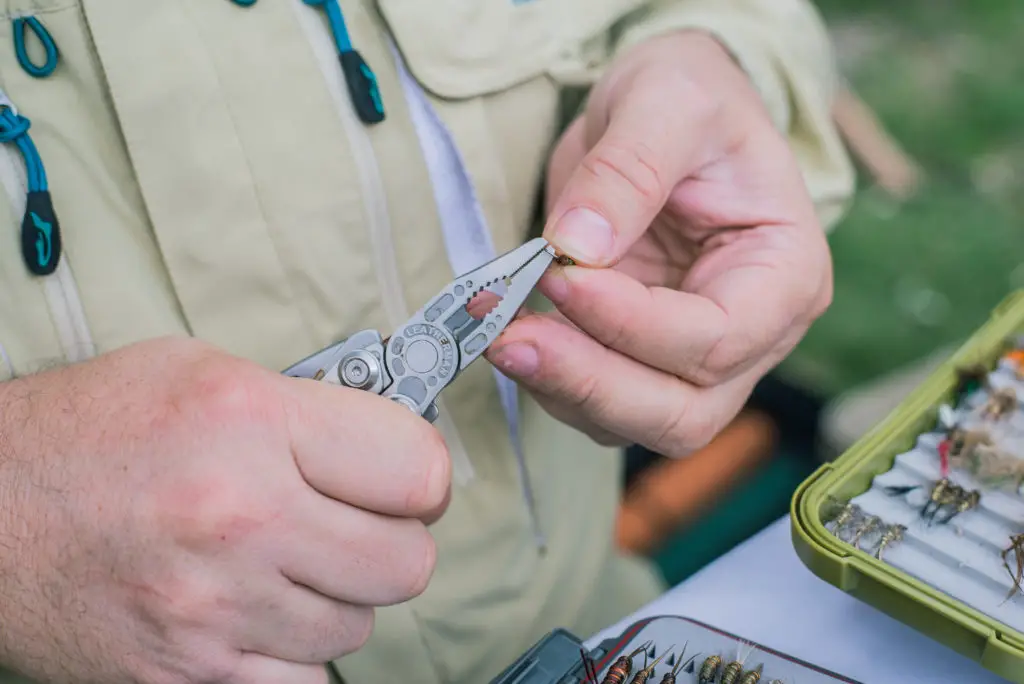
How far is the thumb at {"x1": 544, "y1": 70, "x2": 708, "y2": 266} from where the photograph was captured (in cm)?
88

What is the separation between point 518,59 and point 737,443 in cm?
152

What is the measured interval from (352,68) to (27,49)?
0.30 metres

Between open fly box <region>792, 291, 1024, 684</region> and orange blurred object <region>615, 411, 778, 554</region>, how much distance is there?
126 centimetres

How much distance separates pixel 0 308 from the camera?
836 mm

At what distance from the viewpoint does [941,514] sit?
0.87 m

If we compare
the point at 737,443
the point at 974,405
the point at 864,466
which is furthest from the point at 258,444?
the point at 737,443

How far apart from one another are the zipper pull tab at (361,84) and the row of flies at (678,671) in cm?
58

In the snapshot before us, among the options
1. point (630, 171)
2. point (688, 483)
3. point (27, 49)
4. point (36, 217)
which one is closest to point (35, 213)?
point (36, 217)

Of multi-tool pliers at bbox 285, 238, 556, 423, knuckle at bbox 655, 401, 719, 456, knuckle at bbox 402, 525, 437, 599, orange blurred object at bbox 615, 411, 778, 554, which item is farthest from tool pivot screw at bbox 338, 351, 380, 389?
orange blurred object at bbox 615, 411, 778, 554

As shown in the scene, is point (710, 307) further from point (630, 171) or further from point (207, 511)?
point (207, 511)

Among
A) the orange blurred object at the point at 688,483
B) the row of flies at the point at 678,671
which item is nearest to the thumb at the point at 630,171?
the row of flies at the point at 678,671

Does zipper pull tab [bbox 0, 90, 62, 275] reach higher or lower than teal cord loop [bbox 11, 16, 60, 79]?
lower

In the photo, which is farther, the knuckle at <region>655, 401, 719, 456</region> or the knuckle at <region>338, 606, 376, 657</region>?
the knuckle at <region>655, 401, 719, 456</region>

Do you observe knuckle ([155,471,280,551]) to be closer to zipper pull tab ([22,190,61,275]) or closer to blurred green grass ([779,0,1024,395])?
zipper pull tab ([22,190,61,275])
